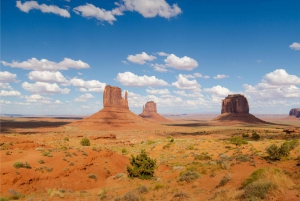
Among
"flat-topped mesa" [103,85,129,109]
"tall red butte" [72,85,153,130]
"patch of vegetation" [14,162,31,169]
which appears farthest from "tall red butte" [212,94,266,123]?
"patch of vegetation" [14,162,31,169]

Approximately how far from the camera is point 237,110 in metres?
154

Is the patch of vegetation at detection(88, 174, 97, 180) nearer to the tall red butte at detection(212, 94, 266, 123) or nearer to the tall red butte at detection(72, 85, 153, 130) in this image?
A: the tall red butte at detection(72, 85, 153, 130)

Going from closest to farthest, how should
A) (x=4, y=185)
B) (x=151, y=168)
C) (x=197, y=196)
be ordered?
(x=197, y=196), (x=4, y=185), (x=151, y=168)

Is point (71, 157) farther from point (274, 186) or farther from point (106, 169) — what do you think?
point (274, 186)

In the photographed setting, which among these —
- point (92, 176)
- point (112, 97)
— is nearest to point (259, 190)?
point (92, 176)

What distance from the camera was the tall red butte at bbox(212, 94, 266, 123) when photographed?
148 m

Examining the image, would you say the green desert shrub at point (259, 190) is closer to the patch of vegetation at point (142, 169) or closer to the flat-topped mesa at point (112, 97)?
the patch of vegetation at point (142, 169)

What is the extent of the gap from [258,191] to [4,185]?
15325mm

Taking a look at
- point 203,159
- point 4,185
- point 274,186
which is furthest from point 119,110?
point 274,186

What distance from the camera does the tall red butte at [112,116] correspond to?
331ft

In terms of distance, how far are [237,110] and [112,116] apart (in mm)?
94172

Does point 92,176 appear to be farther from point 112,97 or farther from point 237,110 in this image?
point 237,110

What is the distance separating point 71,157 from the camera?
A: 22.0m

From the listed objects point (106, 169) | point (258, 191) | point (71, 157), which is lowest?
point (106, 169)
